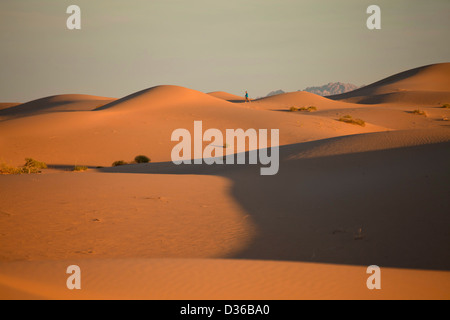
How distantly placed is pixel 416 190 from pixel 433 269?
4.34 m

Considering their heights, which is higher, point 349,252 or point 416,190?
point 416,190

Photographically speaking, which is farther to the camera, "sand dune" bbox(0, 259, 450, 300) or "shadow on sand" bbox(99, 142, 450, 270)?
"shadow on sand" bbox(99, 142, 450, 270)

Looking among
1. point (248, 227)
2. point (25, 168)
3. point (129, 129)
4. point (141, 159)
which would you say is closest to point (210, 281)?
point (248, 227)

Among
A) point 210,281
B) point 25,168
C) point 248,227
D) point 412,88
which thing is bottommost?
point 210,281

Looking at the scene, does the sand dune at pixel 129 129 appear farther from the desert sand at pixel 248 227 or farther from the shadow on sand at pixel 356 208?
the shadow on sand at pixel 356 208

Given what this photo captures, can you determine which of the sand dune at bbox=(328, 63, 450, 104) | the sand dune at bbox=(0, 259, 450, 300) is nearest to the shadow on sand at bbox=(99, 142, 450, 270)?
the sand dune at bbox=(0, 259, 450, 300)

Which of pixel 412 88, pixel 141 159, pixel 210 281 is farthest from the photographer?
pixel 412 88

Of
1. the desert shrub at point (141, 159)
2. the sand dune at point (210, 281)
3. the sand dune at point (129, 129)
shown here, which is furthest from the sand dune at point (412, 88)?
the sand dune at point (210, 281)

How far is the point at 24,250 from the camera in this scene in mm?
7258

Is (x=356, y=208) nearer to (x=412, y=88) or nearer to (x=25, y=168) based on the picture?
(x=25, y=168)

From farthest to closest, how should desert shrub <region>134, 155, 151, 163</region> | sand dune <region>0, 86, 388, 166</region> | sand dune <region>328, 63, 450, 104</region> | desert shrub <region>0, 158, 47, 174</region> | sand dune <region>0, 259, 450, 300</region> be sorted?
sand dune <region>328, 63, 450, 104</region> → sand dune <region>0, 86, 388, 166</region> → desert shrub <region>134, 155, 151, 163</region> → desert shrub <region>0, 158, 47, 174</region> → sand dune <region>0, 259, 450, 300</region>

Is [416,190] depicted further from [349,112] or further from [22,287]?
[349,112]

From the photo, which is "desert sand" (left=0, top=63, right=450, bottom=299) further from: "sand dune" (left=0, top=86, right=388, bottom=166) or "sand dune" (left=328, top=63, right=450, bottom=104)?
"sand dune" (left=328, top=63, right=450, bottom=104)

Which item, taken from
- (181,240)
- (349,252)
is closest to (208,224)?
(181,240)
